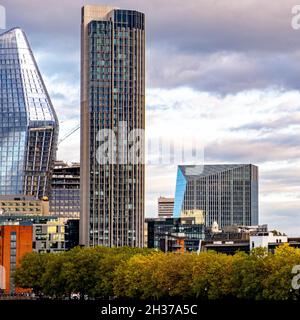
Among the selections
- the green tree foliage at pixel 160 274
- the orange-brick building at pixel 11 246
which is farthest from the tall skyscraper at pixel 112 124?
the green tree foliage at pixel 160 274

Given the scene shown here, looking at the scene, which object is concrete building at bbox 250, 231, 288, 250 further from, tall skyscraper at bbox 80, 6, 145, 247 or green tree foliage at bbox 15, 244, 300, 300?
green tree foliage at bbox 15, 244, 300, 300

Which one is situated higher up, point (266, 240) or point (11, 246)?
point (266, 240)

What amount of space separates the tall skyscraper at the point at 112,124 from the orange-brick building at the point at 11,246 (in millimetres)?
17033

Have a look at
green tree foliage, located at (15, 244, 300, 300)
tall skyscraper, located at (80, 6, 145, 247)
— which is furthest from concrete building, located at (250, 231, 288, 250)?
green tree foliage, located at (15, 244, 300, 300)

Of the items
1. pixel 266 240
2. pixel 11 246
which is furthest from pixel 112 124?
pixel 266 240

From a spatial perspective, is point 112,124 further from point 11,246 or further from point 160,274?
point 160,274

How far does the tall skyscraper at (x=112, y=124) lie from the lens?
617ft

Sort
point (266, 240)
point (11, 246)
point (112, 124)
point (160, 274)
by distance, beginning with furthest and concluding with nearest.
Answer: point (112, 124) → point (266, 240) → point (11, 246) → point (160, 274)

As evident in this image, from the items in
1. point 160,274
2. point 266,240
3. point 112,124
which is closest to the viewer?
point 160,274

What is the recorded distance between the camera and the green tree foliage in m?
101

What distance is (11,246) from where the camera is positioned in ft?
568

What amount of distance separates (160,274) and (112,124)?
74.6 meters

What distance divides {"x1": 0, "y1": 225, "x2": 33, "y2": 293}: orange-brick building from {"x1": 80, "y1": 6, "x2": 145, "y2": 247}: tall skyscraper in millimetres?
17033
